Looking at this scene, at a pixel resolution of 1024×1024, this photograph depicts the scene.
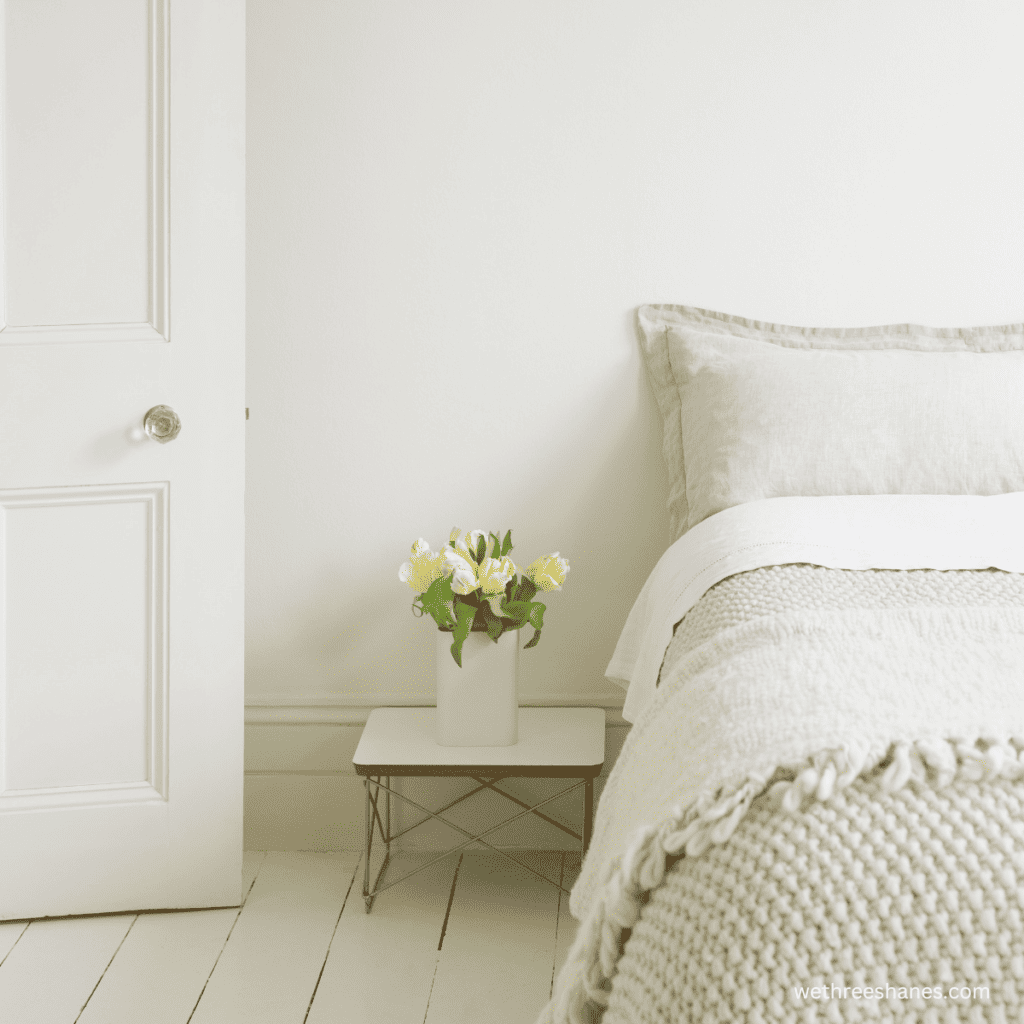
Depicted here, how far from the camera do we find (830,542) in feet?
4.51

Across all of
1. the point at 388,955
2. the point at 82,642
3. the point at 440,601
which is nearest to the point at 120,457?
the point at 82,642

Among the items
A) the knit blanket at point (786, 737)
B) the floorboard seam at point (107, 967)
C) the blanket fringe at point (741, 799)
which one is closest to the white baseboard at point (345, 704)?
the floorboard seam at point (107, 967)

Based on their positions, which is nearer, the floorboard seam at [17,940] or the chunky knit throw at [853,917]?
the chunky knit throw at [853,917]

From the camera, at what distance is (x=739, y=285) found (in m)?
2.05

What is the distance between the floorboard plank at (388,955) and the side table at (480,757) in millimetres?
37

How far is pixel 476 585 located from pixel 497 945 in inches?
24.3

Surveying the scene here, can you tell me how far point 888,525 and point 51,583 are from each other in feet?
4.52

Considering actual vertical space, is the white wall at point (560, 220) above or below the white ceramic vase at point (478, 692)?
above

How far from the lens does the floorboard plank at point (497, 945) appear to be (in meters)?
1.55

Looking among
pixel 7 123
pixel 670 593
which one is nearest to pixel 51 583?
pixel 7 123

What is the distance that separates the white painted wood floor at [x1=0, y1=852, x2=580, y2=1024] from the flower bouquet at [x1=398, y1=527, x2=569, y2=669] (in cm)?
46

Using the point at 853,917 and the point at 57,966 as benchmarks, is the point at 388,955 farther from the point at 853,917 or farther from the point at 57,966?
the point at 853,917

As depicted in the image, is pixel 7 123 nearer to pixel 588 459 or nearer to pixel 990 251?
pixel 588 459

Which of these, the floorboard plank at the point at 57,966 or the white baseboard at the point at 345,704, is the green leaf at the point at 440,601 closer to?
the white baseboard at the point at 345,704
